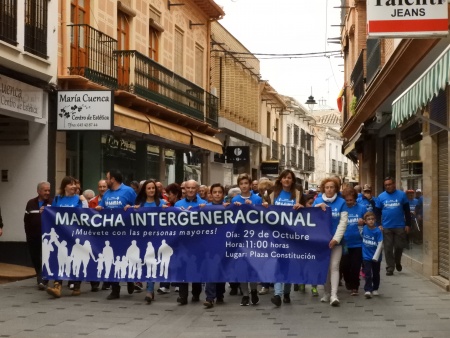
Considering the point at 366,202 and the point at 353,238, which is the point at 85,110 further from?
the point at 353,238

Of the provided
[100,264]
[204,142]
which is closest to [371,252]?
[100,264]

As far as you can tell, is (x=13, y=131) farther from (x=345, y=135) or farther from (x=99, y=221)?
(x=345, y=135)

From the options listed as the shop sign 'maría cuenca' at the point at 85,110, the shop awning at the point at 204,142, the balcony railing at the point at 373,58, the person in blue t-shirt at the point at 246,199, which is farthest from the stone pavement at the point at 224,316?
the shop awning at the point at 204,142

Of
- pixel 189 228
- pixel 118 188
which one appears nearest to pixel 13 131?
pixel 118 188

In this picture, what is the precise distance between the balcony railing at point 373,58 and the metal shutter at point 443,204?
502 centimetres

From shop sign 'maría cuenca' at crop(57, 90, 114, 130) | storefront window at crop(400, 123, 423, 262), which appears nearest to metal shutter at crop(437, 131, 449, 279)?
storefront window at crop(400, 123, 423, 262)

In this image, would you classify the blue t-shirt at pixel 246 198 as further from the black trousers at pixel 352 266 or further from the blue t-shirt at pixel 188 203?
the black trousers at pixel 352 266

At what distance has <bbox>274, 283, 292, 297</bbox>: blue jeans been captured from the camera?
11.8 meters

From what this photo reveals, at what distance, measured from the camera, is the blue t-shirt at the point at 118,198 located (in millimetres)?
12711

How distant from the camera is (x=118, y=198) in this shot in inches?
501

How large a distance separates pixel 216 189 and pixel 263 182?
1753 mm

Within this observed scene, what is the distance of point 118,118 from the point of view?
18.6m

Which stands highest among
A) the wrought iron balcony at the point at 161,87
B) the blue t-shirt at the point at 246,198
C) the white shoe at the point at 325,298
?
the wrought iron balcony at the point at 161,87

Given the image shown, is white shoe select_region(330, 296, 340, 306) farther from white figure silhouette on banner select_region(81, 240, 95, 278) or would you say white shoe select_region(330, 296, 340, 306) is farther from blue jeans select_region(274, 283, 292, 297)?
white figure silhouette on banner select_region(81, 240, 95, 278)
